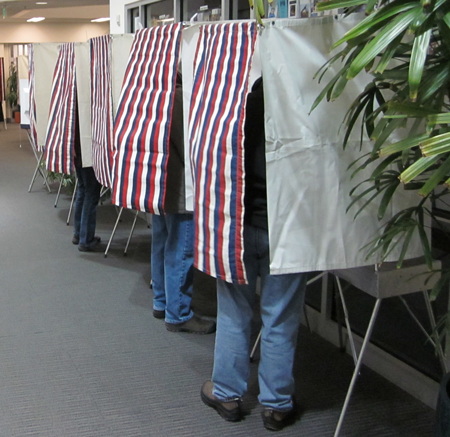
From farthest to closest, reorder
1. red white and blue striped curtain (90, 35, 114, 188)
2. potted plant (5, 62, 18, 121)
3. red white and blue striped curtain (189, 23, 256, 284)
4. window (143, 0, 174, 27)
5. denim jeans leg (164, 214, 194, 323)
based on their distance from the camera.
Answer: potted plant (5, 62, 18, 121) → window (143, 0, 174, 27) → red white and blue striped curtain (90, 35, 114, 188) → denim jeans leg (164, 214, 194, 323) → red white and blue striped curtain (189, 23, 256, 284)

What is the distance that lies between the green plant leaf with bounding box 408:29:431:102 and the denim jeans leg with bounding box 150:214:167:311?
6.63ft

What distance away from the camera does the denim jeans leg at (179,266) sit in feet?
9.36

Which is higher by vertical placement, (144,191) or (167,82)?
(167,82)

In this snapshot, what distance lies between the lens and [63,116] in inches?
160

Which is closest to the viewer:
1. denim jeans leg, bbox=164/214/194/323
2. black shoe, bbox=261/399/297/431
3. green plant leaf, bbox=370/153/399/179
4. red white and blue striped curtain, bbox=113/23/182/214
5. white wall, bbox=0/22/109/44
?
green plant leaf, bbox=370/153/399/179

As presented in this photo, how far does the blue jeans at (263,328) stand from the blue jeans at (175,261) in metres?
0.77

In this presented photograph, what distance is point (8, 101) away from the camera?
50.5 feet

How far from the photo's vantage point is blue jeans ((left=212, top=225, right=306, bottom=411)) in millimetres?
2018

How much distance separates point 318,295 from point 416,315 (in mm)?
541

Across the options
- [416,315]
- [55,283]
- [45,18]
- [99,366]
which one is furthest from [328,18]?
[45,18]

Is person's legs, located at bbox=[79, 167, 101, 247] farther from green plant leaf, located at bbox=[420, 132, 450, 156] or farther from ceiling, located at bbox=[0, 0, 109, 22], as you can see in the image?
ceiling, located at bbox=[0, 0, 109, 22]

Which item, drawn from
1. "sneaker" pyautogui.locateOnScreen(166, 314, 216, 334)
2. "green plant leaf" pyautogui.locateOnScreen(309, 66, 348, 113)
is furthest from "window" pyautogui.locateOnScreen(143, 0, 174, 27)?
"green plant leaf" pyautogui.locateOnScreen(309, 66, 348, 113)

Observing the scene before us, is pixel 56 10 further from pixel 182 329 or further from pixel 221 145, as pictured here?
pixel 221 145

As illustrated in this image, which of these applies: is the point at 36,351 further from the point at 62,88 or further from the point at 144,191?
the point at 62,88
